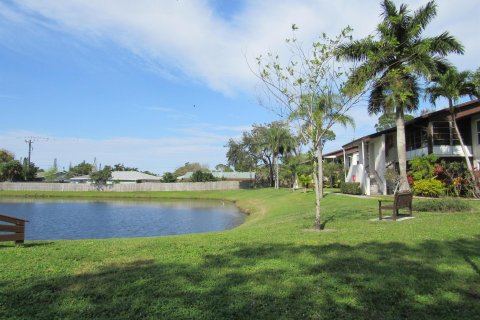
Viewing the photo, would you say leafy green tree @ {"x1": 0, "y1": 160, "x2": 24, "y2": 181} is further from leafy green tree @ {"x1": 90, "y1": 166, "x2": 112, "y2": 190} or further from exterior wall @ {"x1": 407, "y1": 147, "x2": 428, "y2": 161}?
exterior wall @ {"x1": 407, "y1": 147, "x2": 428, "y2": 161}

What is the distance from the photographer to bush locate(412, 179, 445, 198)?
24.2m

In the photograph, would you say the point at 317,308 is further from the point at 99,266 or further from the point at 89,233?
the point at 89,233

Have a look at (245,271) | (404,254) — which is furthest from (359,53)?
(245,271)

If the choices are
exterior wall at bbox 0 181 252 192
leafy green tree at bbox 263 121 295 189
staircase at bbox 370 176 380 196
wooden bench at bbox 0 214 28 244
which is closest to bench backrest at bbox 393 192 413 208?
wooden bench at bbox 0 214 28 244

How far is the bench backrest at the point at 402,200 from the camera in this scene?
1382 cm

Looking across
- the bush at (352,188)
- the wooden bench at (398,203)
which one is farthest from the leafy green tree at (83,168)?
the wooden bench at (398,203)

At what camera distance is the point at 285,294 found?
540cm

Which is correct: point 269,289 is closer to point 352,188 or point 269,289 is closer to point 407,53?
point 407,53

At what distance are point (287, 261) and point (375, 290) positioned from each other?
6.44 ft

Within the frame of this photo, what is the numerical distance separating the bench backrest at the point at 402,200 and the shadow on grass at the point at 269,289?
242 inches

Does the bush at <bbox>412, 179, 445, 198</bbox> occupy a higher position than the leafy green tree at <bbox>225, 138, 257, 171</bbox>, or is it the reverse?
the leafy green tree at <bbox>225, 138, 257, 171</bbox>

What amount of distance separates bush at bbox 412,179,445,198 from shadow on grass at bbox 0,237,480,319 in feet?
59.2

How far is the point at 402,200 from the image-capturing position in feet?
46.7

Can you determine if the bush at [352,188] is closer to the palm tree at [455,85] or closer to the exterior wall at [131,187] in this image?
the palm tree at [455,85]
